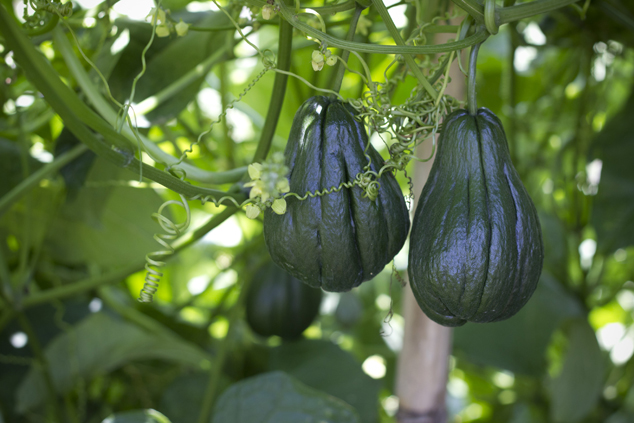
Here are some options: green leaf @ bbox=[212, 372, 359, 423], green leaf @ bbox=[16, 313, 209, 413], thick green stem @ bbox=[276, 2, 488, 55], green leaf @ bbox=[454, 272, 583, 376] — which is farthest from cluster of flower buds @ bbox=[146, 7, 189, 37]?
green leaf @ bbox=[454, 272, 583, 376]

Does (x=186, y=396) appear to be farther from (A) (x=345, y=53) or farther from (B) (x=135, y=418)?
(A) (x=345, y=53)

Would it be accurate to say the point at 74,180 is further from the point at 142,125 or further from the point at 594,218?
the point at 594,218

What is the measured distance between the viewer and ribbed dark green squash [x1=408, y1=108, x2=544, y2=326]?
346 mm

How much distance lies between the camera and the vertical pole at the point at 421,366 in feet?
2.07

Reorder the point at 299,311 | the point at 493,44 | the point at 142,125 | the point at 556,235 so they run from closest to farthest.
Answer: the point at 142,125 < the point at 299,311 < the point at 556,235 < the point at 493,44

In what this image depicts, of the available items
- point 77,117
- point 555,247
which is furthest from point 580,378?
point 77,117

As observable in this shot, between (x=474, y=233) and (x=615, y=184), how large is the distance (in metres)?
0.71

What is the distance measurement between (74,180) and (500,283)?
0.54m

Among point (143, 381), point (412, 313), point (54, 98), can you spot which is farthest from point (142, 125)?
point (143, 381)

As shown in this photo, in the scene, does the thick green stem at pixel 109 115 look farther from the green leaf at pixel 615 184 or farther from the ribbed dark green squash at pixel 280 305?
the green leaf at pixel 615 184

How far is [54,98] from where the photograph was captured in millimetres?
352

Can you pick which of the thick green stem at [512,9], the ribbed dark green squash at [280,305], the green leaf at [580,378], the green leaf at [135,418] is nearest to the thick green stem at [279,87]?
the thick green stem at [512,9]

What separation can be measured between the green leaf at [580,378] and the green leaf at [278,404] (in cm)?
51

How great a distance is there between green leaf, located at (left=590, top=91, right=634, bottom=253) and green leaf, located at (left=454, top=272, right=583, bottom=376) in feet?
0.43
